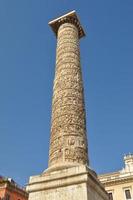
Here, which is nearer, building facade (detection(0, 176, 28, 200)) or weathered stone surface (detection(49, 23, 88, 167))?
weathered stone surface (detection(49, 23, 88, 167))

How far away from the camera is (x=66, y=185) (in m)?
5.35

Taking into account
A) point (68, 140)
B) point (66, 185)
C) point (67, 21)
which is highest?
point (67, 21)

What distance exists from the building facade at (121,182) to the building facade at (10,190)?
6424mm

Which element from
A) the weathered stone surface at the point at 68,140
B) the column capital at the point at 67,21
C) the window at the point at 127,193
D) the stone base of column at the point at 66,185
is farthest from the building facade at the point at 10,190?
the stone base of column at the point at 66,185

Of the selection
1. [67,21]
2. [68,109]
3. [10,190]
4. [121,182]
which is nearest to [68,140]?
[68,109]

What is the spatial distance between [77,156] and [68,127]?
743 millimetres

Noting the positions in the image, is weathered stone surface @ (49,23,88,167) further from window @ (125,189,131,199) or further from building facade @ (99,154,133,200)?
window @ (125,189,131,199)

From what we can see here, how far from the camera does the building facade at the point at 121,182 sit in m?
Answer: 20.3

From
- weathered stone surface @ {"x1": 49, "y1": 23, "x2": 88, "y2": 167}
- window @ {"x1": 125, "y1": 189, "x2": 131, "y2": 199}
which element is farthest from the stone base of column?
window @ {"x1": 125, "y1": 189, "x2": 131, "y2": 199}

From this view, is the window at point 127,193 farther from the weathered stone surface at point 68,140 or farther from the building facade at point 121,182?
the weathered stone surface at point 68,140

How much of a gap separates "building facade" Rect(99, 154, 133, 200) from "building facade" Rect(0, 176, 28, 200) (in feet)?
21.1

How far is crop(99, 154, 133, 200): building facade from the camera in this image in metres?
20.3

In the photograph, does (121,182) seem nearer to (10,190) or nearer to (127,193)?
(127,193)

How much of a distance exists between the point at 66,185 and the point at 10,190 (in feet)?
57.1
